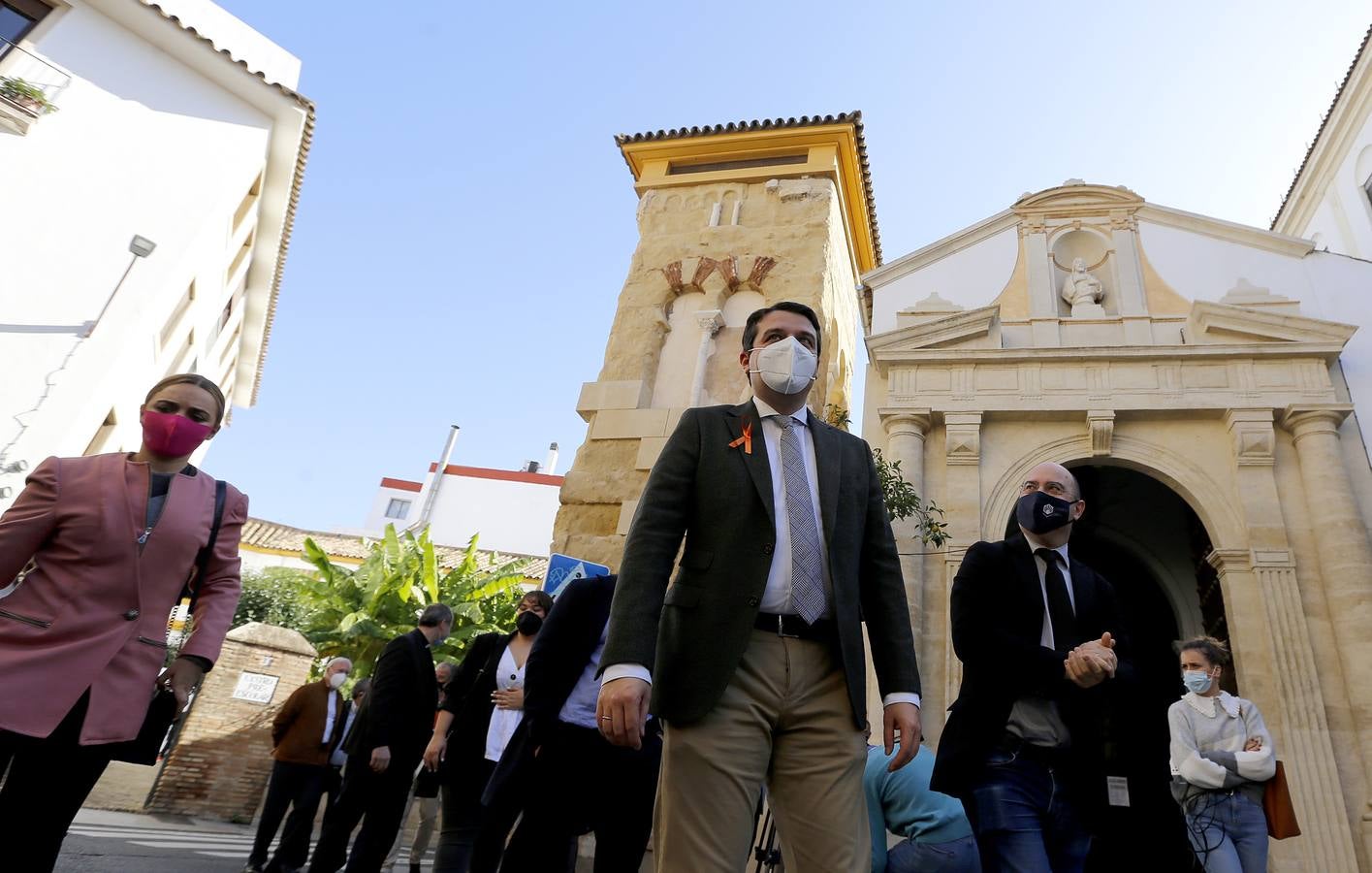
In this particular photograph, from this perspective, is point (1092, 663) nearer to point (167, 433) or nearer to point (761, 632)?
point (761, 632)

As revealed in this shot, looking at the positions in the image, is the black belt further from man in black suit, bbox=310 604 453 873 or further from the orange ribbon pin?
man in black suit, bbox=310 604 453 873

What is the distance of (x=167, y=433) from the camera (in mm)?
2951

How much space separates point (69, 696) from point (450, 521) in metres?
45.3

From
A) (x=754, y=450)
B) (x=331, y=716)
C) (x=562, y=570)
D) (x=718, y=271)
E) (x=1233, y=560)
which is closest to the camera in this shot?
(x=754, y=450)

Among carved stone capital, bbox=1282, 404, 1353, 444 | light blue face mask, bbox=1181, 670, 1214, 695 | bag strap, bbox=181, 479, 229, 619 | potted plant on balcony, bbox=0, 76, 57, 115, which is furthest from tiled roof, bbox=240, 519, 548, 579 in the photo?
bag strap, bbox=181, 479, 229, 619

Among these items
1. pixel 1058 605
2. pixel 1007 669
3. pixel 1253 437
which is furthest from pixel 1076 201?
pixel 1007 669

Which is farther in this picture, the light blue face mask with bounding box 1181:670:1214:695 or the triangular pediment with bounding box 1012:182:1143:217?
the triangular pediment with bounding box 1012:182:1143:217

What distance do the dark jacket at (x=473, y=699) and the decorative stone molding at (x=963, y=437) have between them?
20.8 feet

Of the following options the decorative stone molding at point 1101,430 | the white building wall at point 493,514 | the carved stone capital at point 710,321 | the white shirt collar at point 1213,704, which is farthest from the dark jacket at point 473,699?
the white building wall at point 493,514

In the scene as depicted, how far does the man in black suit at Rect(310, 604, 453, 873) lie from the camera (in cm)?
473

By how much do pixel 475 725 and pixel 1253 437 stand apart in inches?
343

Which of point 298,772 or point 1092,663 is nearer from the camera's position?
point 1092,663

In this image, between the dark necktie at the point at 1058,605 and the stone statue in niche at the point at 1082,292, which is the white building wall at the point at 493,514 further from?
the dark necktie at the point at 1058,605

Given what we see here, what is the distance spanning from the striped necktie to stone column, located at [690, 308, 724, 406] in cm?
844
